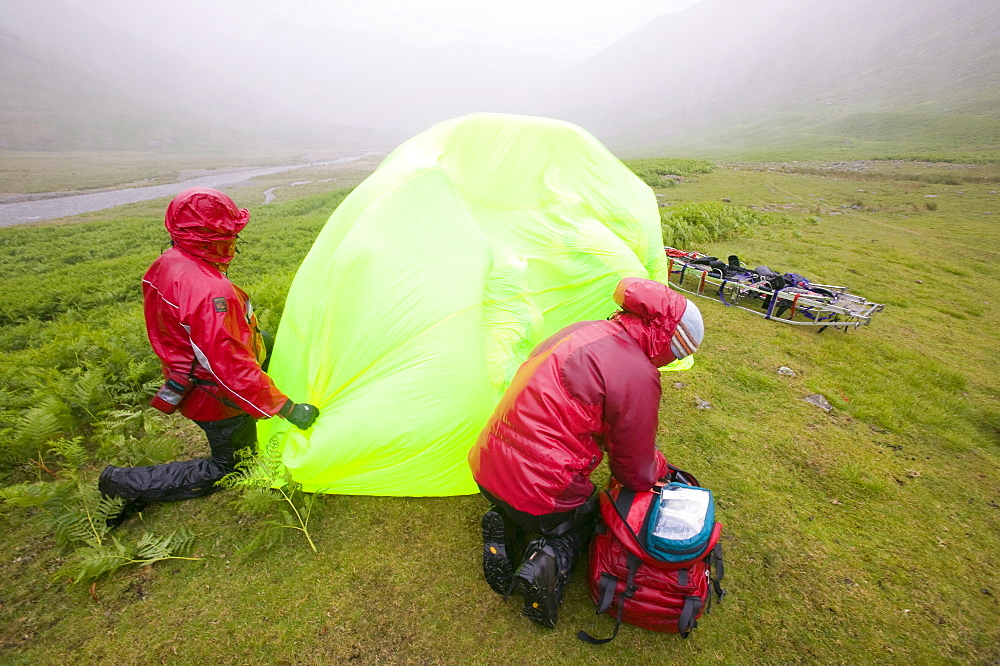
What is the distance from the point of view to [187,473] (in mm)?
4273

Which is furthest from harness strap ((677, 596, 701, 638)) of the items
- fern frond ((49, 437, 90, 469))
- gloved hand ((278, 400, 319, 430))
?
fern frond ((49, 437, 90, 469))

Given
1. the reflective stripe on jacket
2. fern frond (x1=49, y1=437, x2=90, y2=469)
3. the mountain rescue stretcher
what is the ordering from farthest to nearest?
the mountain rescue stretcher
fern frond (x1=49, y1=437, x2=90, y2=469)
the reflective stripe on jacket

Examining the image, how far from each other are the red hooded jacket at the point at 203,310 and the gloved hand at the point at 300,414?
229mm

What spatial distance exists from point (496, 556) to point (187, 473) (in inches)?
126

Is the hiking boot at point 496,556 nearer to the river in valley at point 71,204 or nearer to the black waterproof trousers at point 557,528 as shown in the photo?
the black waterproof trousers at point 557,528

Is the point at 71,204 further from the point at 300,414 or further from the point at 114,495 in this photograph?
the point at 300,414

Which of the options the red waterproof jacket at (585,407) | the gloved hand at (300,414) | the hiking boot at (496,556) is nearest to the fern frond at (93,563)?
the gloved hand at (300,414)

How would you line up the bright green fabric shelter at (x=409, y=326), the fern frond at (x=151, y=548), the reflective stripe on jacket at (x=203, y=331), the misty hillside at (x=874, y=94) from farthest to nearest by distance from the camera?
the misty hillside at (x=874, y=94) → the bright green fabric shelter at (x=409, y=326) → the fern frond at (x=151, y=548) → the reflective stripe on jacket at (x=203, y=331)

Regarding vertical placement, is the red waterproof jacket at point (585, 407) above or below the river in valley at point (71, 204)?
above

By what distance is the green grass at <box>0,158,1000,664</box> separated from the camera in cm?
336

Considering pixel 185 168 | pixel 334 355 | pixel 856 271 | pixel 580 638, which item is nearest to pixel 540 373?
pixel 580 638

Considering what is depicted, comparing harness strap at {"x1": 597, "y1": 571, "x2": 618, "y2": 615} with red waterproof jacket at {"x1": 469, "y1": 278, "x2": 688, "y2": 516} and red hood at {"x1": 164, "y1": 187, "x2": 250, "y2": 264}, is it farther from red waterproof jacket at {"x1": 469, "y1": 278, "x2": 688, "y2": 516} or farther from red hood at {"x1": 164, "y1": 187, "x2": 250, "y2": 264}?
red hood at {"x1": 164, "y1": 187, "x2": 250, "y2": 264}

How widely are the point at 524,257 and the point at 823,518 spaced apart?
15.2 ft

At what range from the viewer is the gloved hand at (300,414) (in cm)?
407
